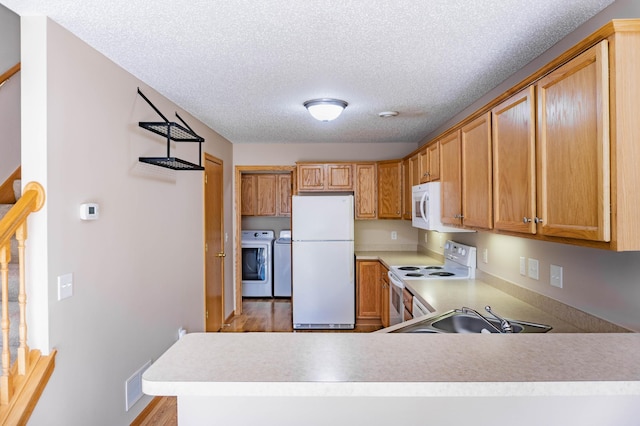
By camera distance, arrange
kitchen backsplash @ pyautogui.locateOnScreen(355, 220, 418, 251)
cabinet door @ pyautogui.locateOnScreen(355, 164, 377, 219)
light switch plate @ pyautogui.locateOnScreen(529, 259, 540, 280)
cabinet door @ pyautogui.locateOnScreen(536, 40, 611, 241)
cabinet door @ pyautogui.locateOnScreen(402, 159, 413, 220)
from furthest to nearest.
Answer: kitchen backsplash @ pyautogui.locateOnScreen(355, 220, 418, 251), cabinet door @ pyautogui.locateOnScreen(355, 164, 377, 219), cabinet door @ pyautogui.locateOnScreen(402, 159, 413, 220), light switch plate @ pyautogui.locateOnScreen(529, 259, 540, 280), cabinet door @ pyautogui.locateOnScreen(536, 40, 611, 241)

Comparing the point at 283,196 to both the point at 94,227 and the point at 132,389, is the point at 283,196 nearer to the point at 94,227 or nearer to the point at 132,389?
the point at 132,389

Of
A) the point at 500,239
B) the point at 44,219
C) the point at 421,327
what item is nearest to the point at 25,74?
the point at 44,219

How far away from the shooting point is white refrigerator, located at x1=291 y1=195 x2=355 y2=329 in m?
4.88

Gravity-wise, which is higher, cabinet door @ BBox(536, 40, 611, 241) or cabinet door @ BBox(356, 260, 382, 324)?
cabinet door @ BBox(536, 40, 611, 241)

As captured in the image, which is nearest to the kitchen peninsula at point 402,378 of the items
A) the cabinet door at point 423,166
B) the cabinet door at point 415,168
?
the cabinet door at point 423,166

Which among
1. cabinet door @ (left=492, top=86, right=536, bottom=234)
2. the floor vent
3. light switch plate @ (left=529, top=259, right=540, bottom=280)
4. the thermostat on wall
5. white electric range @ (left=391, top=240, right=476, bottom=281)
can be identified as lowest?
the floor vent

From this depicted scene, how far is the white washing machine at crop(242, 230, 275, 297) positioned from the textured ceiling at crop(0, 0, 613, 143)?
344cm

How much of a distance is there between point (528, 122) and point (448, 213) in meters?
1.34

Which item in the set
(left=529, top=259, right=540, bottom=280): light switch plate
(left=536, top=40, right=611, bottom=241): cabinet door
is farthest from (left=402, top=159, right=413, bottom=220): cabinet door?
(left=536, top=40, right=611, bottom=241): cabinet door

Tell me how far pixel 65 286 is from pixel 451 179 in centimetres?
253

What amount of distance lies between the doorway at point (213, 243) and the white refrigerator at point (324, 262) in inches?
34.8

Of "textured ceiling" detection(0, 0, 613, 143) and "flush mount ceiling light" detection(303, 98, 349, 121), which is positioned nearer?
"textured ceiling" detection(0, 0, 613, 143)

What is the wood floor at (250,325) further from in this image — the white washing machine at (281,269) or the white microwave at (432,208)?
the white microwave at (432,208)

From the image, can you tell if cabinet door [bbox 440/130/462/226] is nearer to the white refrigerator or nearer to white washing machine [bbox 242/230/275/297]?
the white refrigerator
